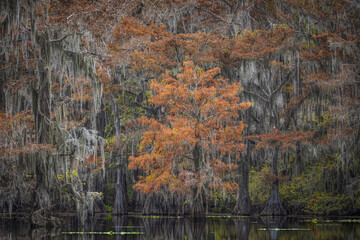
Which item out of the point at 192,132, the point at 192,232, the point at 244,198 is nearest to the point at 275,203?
the point at 244,198

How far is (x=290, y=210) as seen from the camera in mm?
21922

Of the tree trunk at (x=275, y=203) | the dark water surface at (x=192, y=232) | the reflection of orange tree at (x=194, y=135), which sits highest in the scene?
the reflection of orange tree at (x=194, y=135)

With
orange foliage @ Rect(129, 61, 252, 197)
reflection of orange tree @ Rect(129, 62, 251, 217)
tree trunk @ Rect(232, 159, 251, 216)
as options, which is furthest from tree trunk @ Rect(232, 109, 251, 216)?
orange foliage @ Rect(129, 61, 252, 197)

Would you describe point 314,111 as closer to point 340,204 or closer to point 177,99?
point 340,204

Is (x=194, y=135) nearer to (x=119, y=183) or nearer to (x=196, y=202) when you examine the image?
(x=196, y=202)

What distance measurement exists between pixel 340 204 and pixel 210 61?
24.7 feet

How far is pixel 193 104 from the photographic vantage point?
17812 mm

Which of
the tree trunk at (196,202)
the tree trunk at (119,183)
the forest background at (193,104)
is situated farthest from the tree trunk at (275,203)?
the tree trunk at (119,183)

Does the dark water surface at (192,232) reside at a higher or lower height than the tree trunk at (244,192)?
lower

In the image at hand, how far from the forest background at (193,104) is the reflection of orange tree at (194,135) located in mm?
52

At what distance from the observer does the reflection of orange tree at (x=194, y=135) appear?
55.7 feet

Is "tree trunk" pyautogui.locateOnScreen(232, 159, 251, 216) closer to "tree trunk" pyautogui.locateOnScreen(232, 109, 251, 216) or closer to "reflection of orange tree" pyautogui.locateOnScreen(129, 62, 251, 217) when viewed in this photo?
"tree trunk" pyautogui.locateOnScreen(232, 109, 251, 216)

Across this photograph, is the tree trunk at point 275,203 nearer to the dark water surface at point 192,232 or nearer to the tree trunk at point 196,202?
the tree trunk at point 196,202

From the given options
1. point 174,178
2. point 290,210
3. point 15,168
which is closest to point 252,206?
point 290,210
